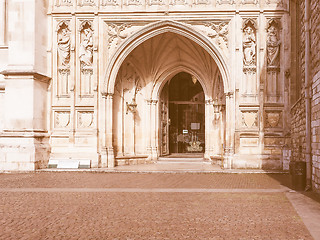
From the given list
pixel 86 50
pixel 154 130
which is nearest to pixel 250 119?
pixel 154 130

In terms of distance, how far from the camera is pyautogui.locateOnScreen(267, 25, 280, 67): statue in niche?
52.8ft

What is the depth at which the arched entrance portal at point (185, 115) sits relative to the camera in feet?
75.4

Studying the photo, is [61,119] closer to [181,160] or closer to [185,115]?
[181,160]

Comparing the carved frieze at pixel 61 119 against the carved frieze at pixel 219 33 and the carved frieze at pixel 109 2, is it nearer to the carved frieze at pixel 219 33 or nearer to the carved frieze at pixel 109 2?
the carved frieze at pixel 109 2

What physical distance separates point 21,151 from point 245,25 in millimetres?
9845

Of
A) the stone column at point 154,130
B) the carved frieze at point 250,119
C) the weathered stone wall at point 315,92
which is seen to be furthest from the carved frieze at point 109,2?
the weathered stone wall at point 315,92

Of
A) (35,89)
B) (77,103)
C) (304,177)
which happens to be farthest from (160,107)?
(304,177)

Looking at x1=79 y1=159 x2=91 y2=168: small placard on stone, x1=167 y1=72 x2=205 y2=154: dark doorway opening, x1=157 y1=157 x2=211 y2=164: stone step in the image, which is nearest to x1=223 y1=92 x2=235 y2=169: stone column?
x1=157 y1=157 x2=211 y2=164: stone step

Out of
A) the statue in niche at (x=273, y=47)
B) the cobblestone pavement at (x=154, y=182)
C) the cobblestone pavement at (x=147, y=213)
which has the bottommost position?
the cobblestone pavement at (x=154, y=182)

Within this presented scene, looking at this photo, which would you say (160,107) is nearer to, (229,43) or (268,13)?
(229,43)

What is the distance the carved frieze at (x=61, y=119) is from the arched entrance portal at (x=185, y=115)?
7.26 metres

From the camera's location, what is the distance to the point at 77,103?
16672 mm

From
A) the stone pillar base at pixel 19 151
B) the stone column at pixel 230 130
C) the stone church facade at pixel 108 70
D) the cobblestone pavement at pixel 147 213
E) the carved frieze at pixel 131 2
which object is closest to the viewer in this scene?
the cobblestone pavement at pixel 147 213

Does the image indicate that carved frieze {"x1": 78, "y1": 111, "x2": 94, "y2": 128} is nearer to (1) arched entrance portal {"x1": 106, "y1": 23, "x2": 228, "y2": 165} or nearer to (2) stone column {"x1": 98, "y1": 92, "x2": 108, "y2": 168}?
(2) stone column {"x1": 98, "y1": 92, "x2": 108, "y2": 168}
